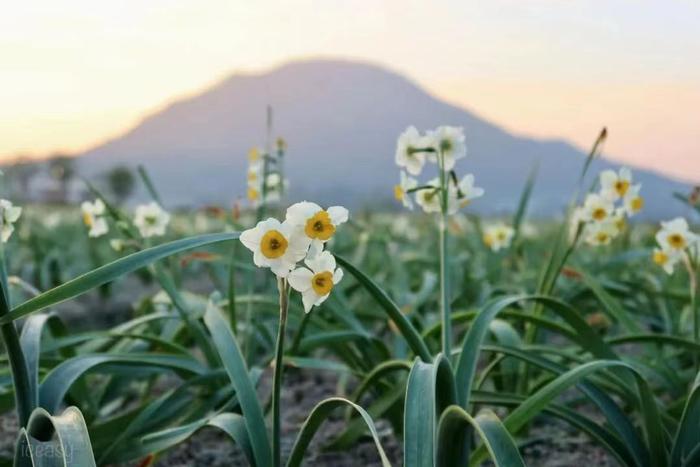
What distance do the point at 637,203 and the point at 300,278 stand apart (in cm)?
139

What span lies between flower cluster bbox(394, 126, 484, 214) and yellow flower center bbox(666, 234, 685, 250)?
24.4 inches

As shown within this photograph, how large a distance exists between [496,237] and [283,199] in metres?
1.15

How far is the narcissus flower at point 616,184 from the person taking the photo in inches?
93.7

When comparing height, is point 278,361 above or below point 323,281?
below

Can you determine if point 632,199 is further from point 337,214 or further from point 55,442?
point 55,442

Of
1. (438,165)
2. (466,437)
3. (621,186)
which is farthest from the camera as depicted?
(621,186)

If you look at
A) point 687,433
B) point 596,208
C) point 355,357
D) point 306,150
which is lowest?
point 306,150

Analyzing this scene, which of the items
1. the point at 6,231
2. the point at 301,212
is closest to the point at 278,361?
the point at 301,212

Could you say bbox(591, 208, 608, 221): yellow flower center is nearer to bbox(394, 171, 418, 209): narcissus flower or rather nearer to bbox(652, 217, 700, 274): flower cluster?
bbox(652, 217, 700, 274): flower cluster

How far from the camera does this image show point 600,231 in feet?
8.18

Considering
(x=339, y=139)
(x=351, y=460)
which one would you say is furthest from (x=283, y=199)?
(x=339, y=139)

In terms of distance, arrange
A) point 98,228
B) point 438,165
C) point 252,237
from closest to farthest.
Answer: point 252,237 → point 438,165 → point 98,228

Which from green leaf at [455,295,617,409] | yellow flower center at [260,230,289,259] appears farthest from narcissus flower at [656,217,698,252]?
yellow flower center at [260,230,289,259]

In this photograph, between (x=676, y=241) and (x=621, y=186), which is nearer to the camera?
(x=676, y=241)
